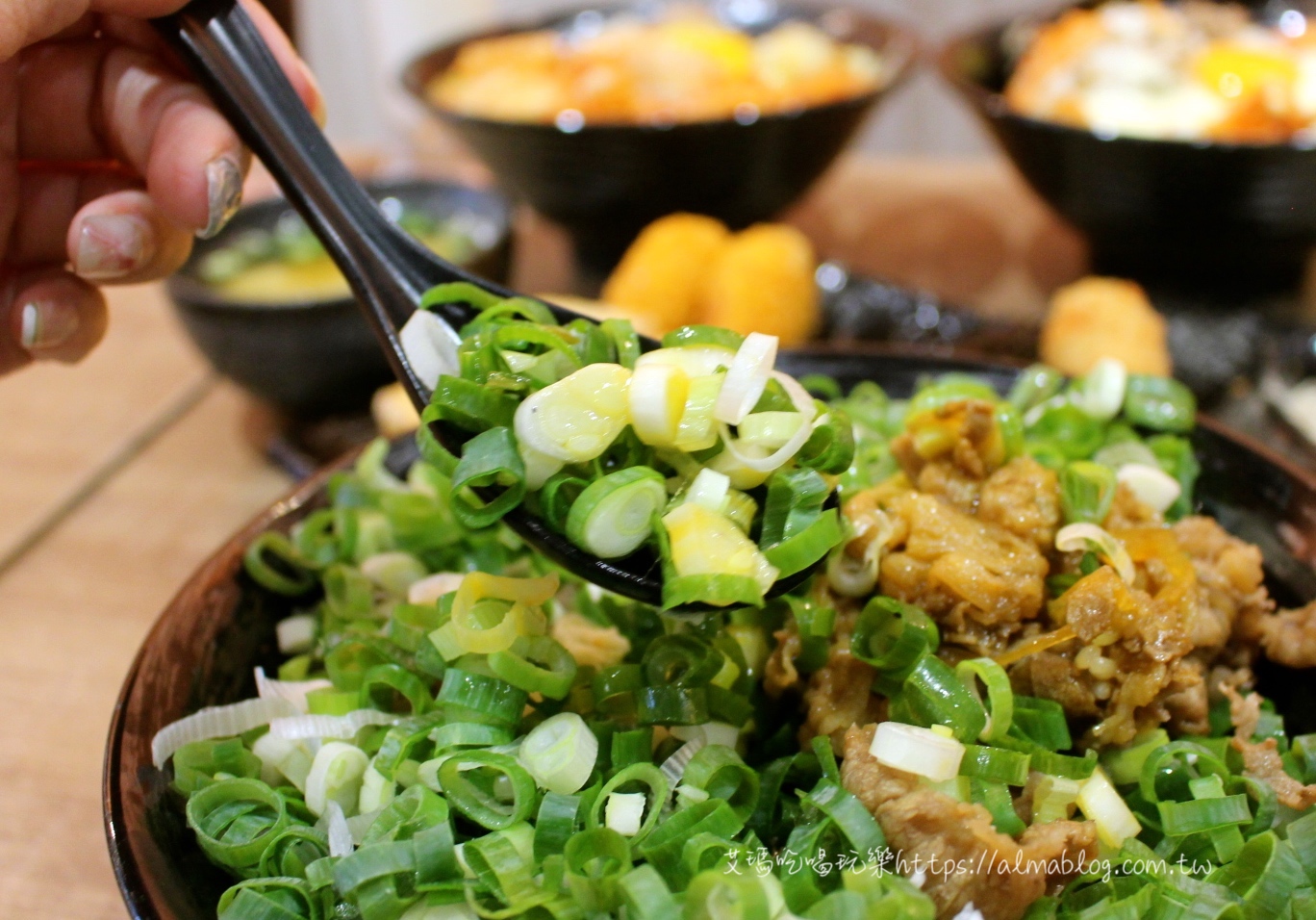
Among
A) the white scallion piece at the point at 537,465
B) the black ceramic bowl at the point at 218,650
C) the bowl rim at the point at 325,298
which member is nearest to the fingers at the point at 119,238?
the bowl rim at the point at 325,298

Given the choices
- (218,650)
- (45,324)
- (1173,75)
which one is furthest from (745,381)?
(1173,75)

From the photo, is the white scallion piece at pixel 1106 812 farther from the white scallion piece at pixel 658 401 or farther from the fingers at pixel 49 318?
the fingers at pixel 49 318

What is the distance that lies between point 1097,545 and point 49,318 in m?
1.78

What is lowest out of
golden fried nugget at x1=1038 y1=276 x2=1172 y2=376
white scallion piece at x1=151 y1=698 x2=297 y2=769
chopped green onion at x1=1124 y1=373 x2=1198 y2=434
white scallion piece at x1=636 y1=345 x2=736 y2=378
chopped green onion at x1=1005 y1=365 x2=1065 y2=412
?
golden fried nugget at x1=1038 y1=276 x2=1172 y2=376

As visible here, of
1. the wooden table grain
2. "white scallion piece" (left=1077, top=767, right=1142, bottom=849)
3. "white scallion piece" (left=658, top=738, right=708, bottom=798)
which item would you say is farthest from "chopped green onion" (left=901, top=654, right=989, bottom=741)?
the wooden table grain

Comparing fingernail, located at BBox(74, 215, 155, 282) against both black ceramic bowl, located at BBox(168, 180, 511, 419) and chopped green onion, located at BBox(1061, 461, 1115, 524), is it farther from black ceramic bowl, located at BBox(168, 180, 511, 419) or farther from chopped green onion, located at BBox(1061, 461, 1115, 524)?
chopped green onion, located at BBox(1061, 461, 1115, 524)

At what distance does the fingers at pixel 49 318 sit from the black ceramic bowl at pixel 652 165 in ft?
4.65

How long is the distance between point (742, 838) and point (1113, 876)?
1.38 feet

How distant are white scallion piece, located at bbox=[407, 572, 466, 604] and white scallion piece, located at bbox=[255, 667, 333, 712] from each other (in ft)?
0.59

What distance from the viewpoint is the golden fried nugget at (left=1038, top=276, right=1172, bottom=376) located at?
8.12ft

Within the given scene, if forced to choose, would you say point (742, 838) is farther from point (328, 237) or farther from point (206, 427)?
point (206, 427)

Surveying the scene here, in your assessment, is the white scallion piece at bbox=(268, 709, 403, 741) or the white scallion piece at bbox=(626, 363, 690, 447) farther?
the white scallion piece at bbox=(268, 709, 403, 741)

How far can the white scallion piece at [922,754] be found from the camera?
119 cm

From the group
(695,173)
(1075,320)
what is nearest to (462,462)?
(1075,320)
